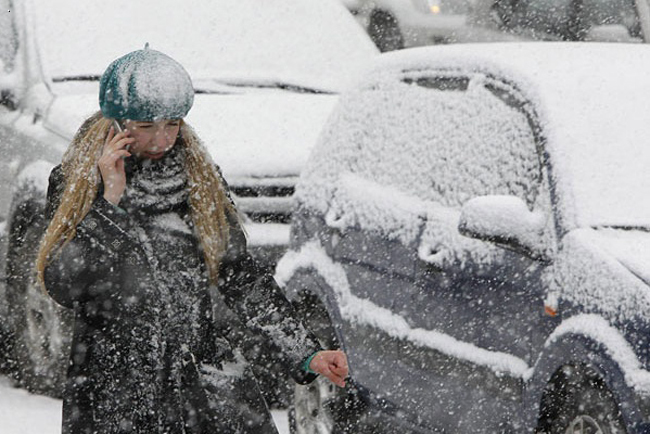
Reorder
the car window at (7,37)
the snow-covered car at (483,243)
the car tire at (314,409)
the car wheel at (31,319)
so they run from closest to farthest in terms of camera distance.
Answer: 1. the snow-covered car at (483,243)
2. the car tire at (314,409)
3. the car wheel at (31,319)
4. the car window at (7,37)

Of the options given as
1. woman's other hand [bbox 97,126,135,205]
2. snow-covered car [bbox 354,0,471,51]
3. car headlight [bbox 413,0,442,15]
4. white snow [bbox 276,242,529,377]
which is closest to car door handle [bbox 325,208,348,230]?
white snow [bbox 276,242,529,377]

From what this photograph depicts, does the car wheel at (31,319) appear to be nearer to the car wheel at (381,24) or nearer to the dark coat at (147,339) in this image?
the dark coat at (147,339)

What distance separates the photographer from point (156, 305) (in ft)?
12.1

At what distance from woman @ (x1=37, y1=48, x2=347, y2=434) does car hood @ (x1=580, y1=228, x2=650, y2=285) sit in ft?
4.12

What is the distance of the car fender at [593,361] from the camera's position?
4473mm

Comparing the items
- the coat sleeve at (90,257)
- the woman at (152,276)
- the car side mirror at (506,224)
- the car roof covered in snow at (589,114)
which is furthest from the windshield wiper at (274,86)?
the coat sleeve at (90,257)

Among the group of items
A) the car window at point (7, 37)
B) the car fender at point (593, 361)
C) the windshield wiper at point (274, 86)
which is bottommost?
the windshield wiper at point (274, 86)

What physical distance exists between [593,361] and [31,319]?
143 inches

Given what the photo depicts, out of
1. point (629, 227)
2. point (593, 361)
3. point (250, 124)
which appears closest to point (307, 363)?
point (593, 361)

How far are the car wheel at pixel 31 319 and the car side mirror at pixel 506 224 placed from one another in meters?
2.85

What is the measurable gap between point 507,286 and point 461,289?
0.31m

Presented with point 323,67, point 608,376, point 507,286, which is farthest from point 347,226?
point 323,67

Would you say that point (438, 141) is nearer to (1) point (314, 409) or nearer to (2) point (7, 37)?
(1) point (314, 409)

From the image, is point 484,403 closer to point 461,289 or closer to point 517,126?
point 461,289
